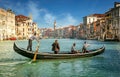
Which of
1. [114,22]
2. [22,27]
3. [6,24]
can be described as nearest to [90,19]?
[22,27]

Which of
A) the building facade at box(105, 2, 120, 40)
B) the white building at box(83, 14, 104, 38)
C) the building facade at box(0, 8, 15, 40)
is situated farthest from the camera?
the white building at box(83, 14, 104, 38)

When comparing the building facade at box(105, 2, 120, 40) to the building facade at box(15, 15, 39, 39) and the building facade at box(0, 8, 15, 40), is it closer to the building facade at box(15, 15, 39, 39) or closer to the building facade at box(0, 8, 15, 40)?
the building facade at box(0, 8, 15, 40)

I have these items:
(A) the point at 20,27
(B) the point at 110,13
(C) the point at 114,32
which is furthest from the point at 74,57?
(A) the point at 20,27

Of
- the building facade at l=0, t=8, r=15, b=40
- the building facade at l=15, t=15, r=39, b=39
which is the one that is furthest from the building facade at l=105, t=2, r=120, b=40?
the building facade at l=15, t=15, r=39, b=39

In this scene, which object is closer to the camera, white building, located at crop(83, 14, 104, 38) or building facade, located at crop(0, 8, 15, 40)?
building facade, located at crop(0, 8, 15, 40)

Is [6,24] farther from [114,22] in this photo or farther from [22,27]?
[114,22]

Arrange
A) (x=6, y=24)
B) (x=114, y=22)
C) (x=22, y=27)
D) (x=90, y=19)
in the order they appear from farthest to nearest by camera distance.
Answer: (x=90, y=19)
(x=22, y=27)
(x=6, y=24)
(x=114, y=22)

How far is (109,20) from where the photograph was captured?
2438 inches

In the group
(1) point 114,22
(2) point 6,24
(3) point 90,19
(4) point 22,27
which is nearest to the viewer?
(1) point 114,22

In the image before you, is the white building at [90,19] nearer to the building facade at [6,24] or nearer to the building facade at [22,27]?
the building facade at [22,27]

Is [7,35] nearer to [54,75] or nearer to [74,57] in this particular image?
[74,57]

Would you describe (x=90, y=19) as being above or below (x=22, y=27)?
above

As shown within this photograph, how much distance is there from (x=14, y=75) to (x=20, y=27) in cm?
6758

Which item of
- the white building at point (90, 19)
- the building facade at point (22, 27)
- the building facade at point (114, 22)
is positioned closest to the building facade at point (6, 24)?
the building facade at point (22, 27)
